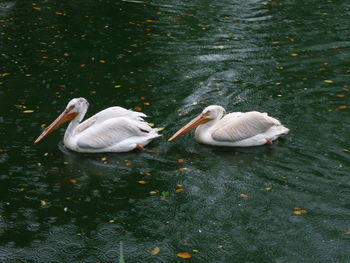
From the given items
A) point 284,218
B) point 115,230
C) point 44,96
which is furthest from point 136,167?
point 44,96

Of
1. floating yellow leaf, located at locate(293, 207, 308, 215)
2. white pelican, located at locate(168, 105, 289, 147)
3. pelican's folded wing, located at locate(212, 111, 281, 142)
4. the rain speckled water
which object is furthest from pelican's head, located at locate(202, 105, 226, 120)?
floating yellow leaf, located at locate(293, 207, 308, 215)

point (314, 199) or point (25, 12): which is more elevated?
point (25, 12)

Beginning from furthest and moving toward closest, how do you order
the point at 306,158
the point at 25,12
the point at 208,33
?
the point at 25,12
the point at 208,33
the point at 306,158

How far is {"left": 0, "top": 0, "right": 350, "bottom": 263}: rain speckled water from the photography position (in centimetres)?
546

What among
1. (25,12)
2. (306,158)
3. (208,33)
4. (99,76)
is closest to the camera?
(306,158)

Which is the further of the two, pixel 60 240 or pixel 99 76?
pixel 99 76

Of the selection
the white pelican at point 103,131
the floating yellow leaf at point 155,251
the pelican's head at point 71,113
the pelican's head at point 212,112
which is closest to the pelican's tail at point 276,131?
the pelican's head at point 212,112

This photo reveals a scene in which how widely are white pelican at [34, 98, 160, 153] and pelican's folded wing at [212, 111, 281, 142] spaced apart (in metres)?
0.79

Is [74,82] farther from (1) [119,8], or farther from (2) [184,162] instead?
(1) [119,8]

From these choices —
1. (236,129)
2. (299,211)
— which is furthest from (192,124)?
(299,211)

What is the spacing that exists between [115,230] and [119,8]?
346 inches

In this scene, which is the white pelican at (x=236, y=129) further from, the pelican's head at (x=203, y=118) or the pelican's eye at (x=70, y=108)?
the pelican's eye at (x=70, y=108)

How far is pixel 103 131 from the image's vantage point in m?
7.14

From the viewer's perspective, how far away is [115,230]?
5.61m
